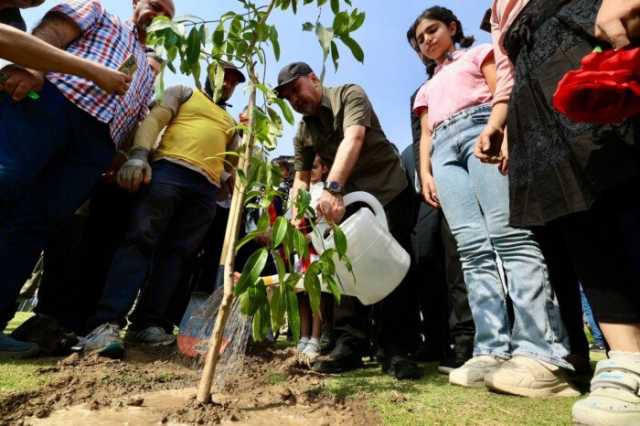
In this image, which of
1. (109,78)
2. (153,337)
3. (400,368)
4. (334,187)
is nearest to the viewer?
(109,78)

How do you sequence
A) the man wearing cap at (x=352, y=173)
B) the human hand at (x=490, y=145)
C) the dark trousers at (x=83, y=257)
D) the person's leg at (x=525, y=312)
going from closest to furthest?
the person's leg at (x=525, y=312) < the human hand at (x=490, y=145) < the man wearing cap at (x=352, y=173) < the dark trousers at (x=83, y=257)

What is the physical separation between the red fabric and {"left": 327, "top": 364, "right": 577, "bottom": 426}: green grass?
0.77 meters

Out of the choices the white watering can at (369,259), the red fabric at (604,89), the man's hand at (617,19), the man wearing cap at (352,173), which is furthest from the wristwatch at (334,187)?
the man's hand at (617,19)

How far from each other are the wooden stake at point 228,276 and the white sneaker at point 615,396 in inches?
34.5

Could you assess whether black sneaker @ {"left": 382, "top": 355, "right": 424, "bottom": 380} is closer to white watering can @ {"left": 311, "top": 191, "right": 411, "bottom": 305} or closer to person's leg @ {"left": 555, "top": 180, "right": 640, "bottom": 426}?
white watering can @ {"left": 311, "top": 191, "right": 411, "bottom": 305}

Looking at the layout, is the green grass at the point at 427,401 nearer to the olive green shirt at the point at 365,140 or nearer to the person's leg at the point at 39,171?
the person's leg at the point at 39,171

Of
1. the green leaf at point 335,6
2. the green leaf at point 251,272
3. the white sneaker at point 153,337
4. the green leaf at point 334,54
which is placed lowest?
the white sneaker at point 153,337

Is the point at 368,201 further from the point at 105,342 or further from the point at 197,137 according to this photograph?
the point at 105,342

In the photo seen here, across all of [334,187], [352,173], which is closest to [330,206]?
[334,187]

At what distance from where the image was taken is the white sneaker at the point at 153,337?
2.17m

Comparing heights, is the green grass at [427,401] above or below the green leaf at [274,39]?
below

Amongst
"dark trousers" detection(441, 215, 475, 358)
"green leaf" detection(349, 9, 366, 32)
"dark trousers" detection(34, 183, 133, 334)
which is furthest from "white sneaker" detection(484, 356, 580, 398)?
"dark trousers" detection(34, 183, 133, 334)

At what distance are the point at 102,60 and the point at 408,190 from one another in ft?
5.29

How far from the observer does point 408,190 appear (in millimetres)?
2324
